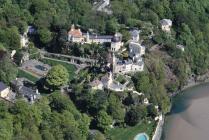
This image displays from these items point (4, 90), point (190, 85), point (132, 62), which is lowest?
point (190, 85)

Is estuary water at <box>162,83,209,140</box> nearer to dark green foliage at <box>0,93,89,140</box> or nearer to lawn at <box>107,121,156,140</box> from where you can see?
lawn at <box>107,121,156,140</box>

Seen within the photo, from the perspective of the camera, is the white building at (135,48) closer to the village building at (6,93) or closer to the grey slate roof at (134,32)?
the grey slate roof at (134,32)

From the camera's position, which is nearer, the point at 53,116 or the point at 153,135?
the point at 53,116

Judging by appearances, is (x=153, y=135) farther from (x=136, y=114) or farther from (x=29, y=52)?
(x=29, y=52)

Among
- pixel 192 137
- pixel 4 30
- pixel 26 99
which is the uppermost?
pixel 4 30

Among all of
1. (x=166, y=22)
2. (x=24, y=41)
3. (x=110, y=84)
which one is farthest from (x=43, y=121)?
(x=166, y=22)

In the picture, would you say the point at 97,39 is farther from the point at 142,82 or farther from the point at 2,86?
the point at 2,86

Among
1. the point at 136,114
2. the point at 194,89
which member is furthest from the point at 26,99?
Result: the point at 194,89

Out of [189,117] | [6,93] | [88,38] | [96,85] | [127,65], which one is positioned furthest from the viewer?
[88,38]
